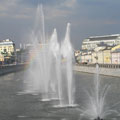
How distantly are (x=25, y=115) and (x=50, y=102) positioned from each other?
194 inches

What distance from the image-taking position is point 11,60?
149 metres

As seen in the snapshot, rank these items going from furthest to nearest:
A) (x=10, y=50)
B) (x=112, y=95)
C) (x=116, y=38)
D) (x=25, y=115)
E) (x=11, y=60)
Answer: (x=10, y=50) < (x=116, y=38) < (x=11, y=60) < (x=112, y=95) < (x=25, y=115)

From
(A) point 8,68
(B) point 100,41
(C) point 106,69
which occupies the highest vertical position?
(B) point 100,41

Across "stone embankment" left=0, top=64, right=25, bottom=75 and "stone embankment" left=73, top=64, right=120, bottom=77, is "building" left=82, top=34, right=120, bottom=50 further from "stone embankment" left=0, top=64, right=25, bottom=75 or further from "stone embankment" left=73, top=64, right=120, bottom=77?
"stone embankment" left=73, top=64, right=120, bottom=77

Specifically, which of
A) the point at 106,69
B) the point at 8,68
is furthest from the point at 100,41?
the point at 106,69

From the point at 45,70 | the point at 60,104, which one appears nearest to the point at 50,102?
the point at 60,104

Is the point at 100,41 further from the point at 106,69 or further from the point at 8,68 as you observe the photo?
the point at 106,69

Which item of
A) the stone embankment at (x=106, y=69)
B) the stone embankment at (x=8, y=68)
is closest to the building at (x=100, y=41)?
the stone embankment at (x=8, y=68)

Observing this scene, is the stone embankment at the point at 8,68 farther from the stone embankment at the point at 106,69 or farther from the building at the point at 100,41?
the building at the point at 100,41

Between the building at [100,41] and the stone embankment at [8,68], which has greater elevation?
the building at [100,41]

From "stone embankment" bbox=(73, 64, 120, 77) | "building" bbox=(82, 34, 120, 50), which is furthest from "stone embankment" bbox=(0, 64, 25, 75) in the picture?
"building" bbox=(82, 34, 120, 50)

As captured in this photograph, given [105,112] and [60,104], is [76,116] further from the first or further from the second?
[60,104]

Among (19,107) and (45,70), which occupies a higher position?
(45,70)

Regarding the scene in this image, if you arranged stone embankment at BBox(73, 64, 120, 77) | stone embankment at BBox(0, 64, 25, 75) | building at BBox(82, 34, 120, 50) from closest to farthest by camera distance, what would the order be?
1. stone embankment at BBox(73, 64, 120, 77)
2. stone embankment at BBox(0, 64, 25, 75)
3. building at BBox(82, 34, 120, 50)
